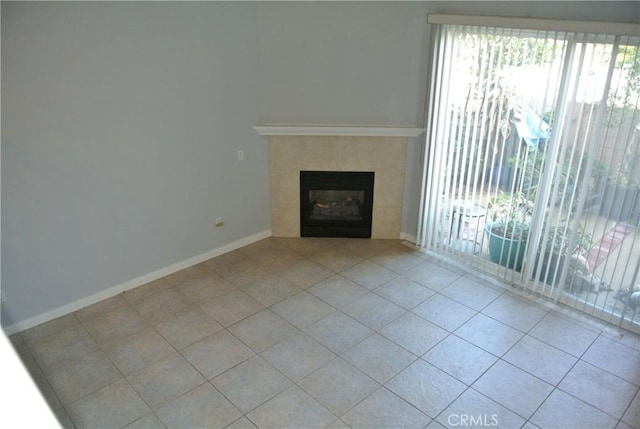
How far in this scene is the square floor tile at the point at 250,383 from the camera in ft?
8.96

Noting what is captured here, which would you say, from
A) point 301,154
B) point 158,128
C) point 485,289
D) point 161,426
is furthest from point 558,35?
point 161,426

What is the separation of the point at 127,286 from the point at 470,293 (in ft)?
9.64

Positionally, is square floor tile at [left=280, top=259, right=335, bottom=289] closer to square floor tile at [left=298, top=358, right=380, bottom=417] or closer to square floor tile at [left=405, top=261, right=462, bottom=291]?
square floor tile at [left=405, top=261, right=462, bottom=291]

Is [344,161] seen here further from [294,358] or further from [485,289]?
[294,358]

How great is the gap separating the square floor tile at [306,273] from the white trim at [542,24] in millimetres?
2347

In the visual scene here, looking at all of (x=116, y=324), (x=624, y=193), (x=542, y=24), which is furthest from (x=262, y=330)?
(x=542, y=24)

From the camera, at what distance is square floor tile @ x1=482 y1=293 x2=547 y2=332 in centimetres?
344

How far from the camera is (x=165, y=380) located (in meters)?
2.88

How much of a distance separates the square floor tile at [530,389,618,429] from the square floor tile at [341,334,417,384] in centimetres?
82

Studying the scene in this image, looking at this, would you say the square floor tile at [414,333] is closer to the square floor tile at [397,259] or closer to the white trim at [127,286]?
the square floor tile at [397,259]

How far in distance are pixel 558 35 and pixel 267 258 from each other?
304cm

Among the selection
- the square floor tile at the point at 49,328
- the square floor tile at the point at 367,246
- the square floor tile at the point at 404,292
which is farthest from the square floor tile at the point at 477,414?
the square floor tile at the point at 49,328

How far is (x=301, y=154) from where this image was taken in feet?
14.6

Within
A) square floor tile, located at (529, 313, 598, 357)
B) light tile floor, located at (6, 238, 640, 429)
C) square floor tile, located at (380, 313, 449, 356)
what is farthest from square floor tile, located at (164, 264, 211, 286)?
square floor tile, located at (529, 313, 598, 357)
